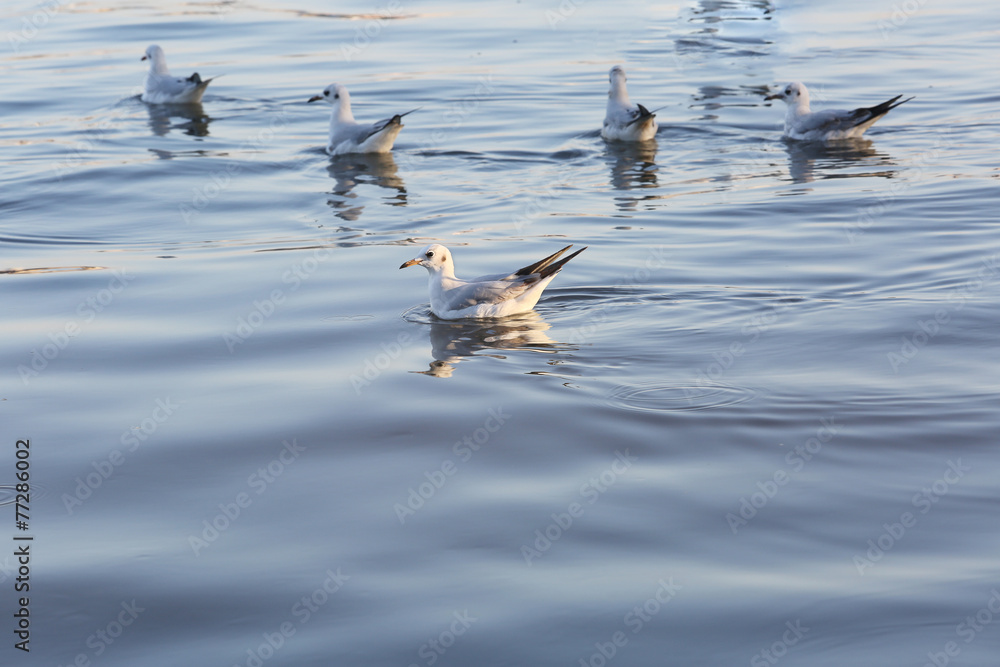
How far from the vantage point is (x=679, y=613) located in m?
5.50

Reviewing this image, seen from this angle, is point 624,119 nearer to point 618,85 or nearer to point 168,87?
point 618,85

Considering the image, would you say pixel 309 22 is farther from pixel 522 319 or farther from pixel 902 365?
pixel 902 365

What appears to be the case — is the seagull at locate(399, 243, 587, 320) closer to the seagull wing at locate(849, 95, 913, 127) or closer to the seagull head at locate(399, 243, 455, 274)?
the seagull head at locate(399, 243, 455, 274)

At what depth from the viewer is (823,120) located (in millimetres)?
17203

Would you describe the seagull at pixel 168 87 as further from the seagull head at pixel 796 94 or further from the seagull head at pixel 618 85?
the seagull head at pixel 796 94

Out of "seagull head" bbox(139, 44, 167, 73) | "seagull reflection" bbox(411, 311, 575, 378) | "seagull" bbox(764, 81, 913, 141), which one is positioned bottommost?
"seagull reflection" bbox(411, 311, 575, 378)

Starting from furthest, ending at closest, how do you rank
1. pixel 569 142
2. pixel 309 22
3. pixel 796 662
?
1. pixel 309 22
2. pixel 569 142
3. pixel 796 662

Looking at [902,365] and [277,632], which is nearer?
[277,632]

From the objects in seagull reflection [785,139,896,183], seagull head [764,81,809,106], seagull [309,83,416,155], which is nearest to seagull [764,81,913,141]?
seagull head [764,81,809,106]

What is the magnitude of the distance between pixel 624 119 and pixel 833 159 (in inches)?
121

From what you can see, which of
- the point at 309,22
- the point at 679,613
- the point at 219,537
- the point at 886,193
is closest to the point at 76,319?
the point at 219,537

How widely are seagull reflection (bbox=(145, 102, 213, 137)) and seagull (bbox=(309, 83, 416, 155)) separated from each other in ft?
8.34

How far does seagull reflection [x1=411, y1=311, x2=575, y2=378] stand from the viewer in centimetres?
929

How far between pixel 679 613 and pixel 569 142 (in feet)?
42.1
